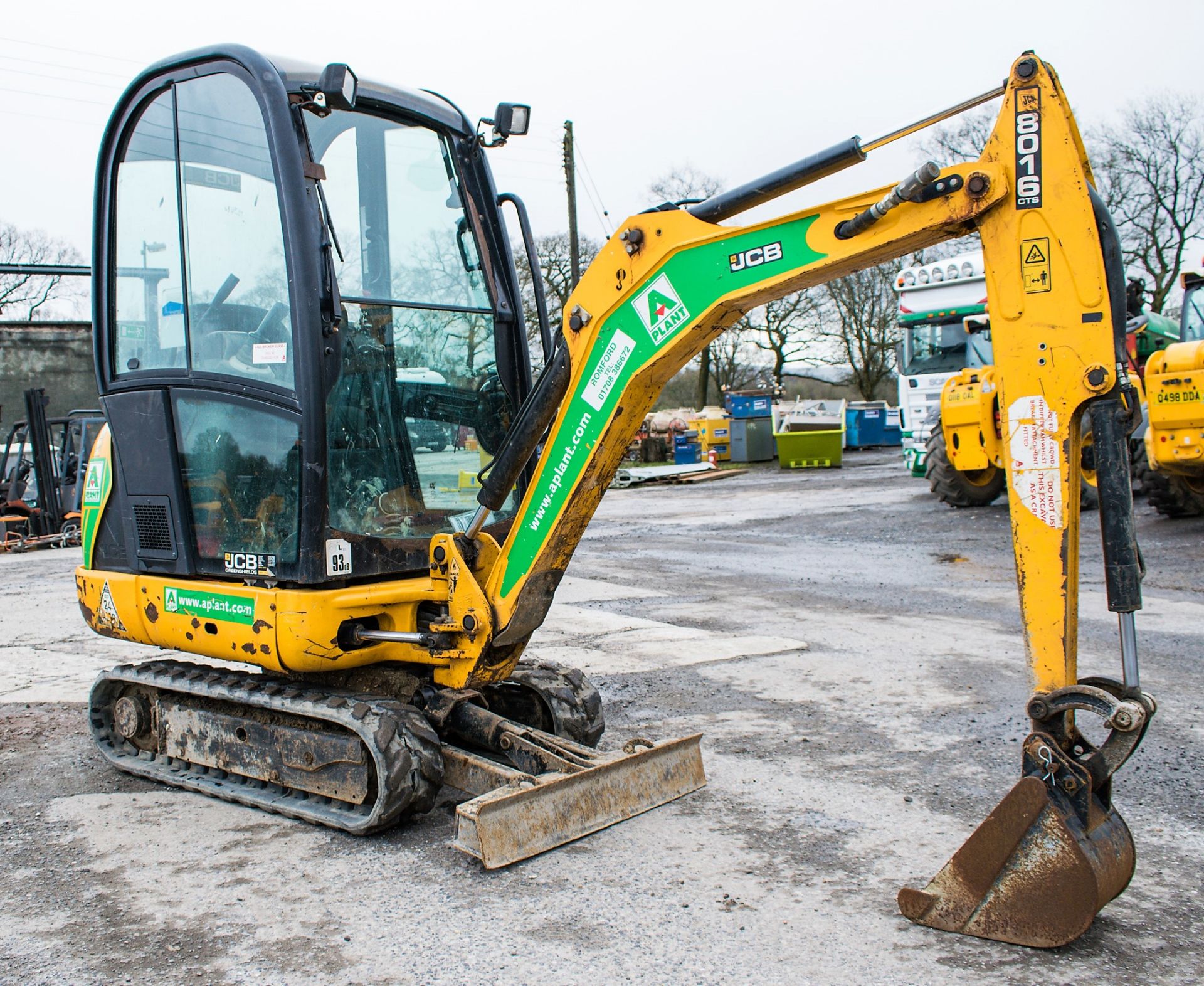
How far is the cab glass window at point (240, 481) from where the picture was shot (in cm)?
431

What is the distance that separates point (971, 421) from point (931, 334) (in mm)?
5257

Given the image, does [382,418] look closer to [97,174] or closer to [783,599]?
[97,174]

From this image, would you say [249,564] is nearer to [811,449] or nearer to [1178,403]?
[1178,403]

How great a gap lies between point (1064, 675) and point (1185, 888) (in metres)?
0.91

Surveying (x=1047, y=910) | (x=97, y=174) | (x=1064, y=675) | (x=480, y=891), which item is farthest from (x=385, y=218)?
(x=1047, y=910)

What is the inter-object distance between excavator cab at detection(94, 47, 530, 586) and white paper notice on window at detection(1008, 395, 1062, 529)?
7.33ft

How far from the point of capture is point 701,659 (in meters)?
7.09

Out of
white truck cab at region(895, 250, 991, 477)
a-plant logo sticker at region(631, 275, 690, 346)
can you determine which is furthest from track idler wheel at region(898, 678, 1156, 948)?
white truck cab at region(895, 250, 991, 477)

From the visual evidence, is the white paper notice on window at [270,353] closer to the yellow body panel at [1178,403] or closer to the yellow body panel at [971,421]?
the yellow body panel at [1178,403]

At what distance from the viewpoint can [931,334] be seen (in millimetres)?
18438

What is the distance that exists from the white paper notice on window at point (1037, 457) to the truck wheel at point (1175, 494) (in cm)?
993

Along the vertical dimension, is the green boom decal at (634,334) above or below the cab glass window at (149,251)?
below

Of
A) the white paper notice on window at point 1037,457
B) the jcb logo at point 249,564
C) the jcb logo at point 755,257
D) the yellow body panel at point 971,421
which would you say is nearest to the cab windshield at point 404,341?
the jcb logo at point 249,564

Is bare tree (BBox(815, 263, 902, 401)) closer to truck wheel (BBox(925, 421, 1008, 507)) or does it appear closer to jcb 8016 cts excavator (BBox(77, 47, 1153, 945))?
truck wheel (BBox(925, 421, 1008, 507))
